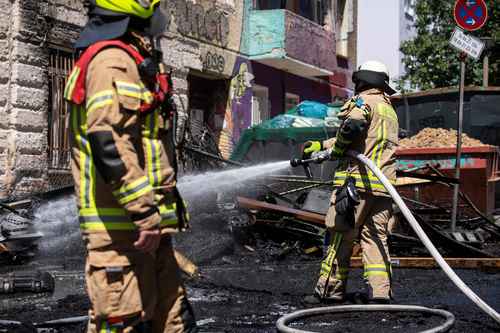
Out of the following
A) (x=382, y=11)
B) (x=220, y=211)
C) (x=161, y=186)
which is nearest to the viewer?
(x=161, y=186)

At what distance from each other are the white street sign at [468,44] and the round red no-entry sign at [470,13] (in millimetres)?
398

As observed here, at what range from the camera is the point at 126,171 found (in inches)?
113

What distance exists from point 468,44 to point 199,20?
8.23 meters

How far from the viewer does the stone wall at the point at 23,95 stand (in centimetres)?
1095

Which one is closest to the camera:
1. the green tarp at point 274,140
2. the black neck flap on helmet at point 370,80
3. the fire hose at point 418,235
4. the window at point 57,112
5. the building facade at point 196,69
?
the fire hose at point 418,235

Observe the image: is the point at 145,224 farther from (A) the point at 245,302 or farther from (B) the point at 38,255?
(B) the point at 38,255

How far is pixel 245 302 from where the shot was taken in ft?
18.6

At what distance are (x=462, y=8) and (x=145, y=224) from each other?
7.60m

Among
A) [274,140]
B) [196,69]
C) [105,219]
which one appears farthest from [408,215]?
[196,69]

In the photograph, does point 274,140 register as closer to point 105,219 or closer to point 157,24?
point 157,24

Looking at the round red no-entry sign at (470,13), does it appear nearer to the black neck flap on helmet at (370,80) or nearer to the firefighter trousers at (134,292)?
the black neck flap on helmet at (370,80)

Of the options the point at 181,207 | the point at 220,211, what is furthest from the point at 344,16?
the point at 181,207

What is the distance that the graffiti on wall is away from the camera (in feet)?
50.2

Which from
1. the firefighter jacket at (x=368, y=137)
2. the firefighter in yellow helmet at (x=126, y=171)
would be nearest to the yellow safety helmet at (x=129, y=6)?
the firefighter in yellow helmet at (x=126, y=171)
